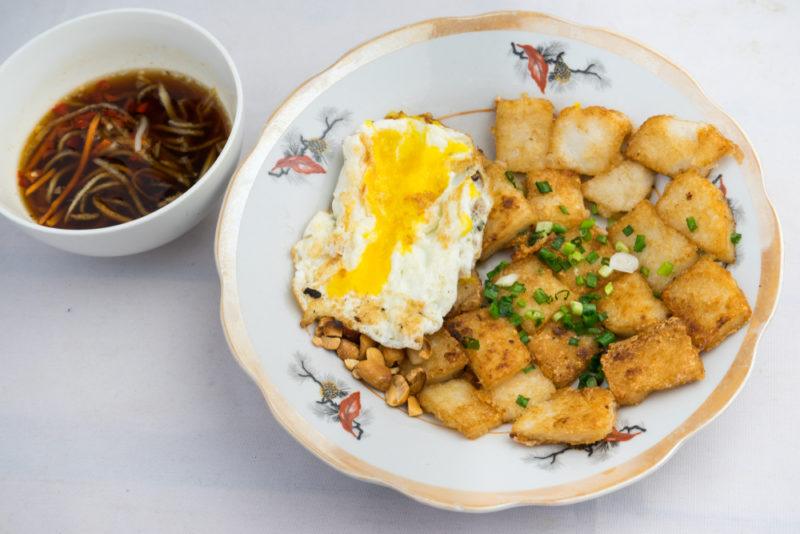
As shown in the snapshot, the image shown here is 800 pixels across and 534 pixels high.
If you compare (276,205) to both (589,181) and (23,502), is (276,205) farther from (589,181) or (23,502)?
(23,502)

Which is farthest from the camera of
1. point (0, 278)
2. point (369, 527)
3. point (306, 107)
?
point (0, 278)

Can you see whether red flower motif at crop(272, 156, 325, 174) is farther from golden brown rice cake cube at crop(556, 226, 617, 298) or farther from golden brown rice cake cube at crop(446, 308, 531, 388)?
golden brown rice cake cube at crop(556, 226, 617, 298)

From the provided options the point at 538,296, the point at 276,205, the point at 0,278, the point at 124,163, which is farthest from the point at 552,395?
the point at 0,278

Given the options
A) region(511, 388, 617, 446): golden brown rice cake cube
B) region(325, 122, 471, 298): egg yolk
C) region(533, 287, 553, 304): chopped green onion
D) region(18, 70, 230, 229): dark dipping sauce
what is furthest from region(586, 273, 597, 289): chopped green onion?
region(18, 70, 230, 229): dark dipping sauce

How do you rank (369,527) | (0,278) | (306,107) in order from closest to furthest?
(369,527) < (306,107) < (0,278)

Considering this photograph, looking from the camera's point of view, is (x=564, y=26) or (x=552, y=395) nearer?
(x=552, y=395)

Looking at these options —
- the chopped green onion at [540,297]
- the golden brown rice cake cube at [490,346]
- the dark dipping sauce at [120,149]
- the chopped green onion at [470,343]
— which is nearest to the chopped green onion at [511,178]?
the chopped green onion at [540,297]
